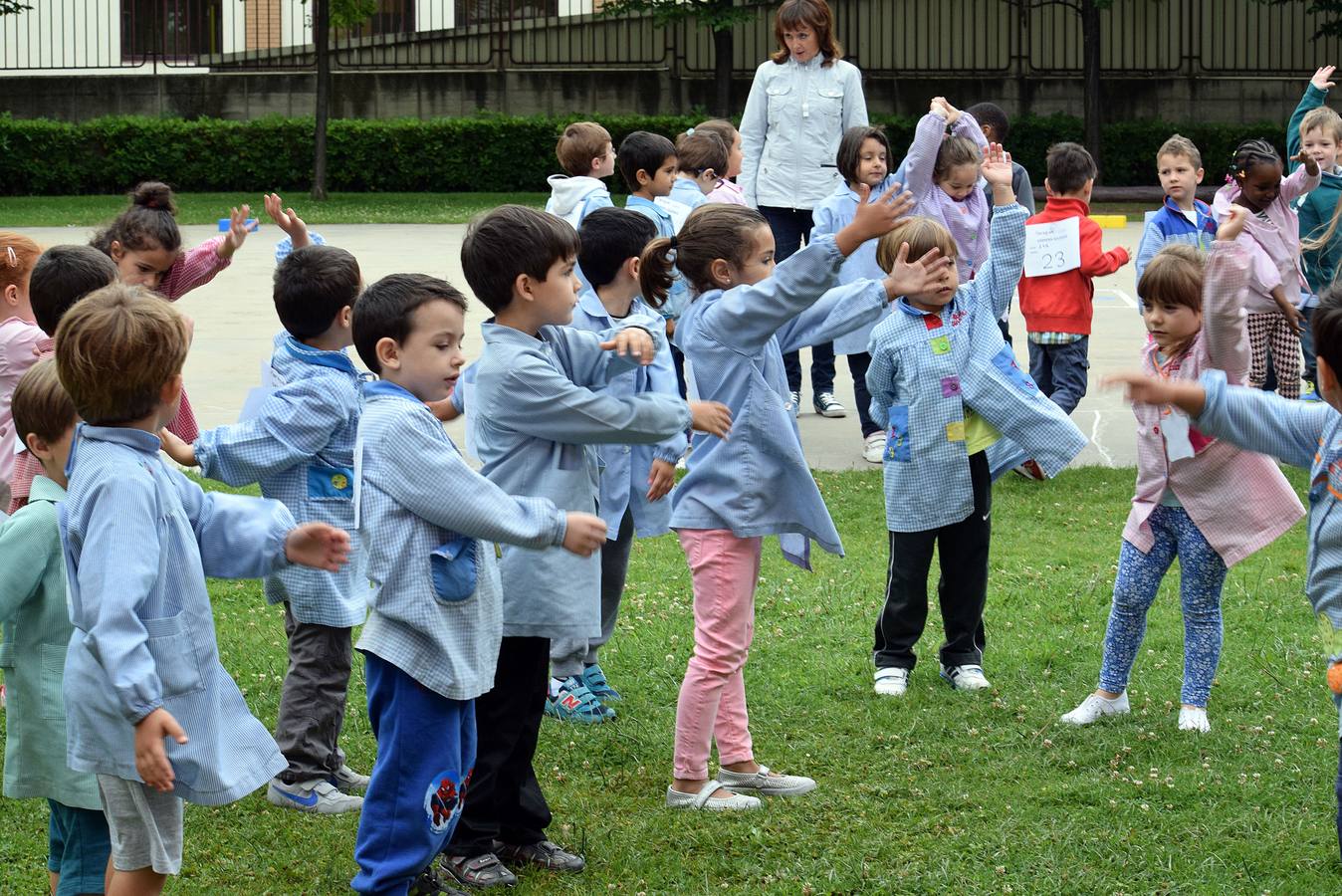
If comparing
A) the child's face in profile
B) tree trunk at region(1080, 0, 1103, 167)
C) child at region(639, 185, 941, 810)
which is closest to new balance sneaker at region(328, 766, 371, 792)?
child at region(639, 185, 941, 810)

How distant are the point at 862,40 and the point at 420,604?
27.5m

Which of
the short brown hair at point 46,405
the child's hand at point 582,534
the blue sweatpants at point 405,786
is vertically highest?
the short brown hair at point 46,405

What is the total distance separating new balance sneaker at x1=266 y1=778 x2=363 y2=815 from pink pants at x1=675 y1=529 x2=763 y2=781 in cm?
96

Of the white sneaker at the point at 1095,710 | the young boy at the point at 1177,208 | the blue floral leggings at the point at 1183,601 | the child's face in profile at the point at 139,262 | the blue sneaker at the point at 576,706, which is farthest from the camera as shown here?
the young boy at the point at 1177,208

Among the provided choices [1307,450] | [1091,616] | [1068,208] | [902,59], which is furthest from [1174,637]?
[902,59]

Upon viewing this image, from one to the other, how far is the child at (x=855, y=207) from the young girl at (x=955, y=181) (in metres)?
0.20

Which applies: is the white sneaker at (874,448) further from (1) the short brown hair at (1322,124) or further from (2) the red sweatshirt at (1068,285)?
(1) the short brown hair at (1322,124)

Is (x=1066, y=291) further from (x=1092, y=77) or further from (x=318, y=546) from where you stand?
(x=1092, y=77)

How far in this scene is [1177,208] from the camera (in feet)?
26.4

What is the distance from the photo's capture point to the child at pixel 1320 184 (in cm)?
867

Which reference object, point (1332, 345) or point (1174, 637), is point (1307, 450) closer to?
point (1332, 345)

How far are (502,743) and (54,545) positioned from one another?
1.19 m

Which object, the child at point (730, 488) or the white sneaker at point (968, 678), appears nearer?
the child at point (730, 488)

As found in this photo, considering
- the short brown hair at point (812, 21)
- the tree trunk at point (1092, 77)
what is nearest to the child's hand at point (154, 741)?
the short brown hair at point (812, 21)
